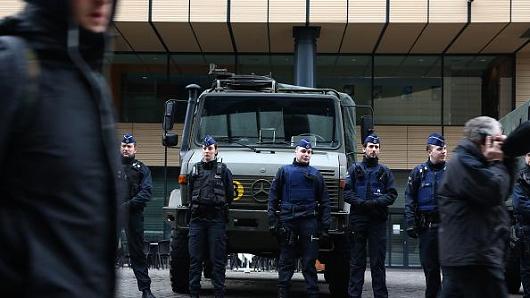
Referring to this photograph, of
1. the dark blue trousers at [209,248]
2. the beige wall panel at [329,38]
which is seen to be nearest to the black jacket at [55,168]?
the dark blue trousers at [209,248]

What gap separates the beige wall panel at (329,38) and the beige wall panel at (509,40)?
4.41 metres

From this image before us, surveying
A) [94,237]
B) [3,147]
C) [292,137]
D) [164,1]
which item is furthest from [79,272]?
[164,1]

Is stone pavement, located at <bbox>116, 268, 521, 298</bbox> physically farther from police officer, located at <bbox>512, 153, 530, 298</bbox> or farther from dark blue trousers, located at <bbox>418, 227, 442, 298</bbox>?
dark blue trousers, located at <bbox>418, 227, 442, 298</bbox>

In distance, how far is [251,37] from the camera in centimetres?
2239

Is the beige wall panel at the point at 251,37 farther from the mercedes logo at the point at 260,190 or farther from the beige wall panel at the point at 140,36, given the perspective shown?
the mercedes logo at the point at 260,190

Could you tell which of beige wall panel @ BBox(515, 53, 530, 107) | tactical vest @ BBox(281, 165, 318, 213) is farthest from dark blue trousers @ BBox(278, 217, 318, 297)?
beige wall panel @ BBox(515, 53, 530, 107)

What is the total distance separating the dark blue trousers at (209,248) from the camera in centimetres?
988

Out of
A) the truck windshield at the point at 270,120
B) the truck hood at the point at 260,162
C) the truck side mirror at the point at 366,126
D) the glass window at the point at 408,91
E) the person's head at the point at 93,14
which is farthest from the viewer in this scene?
the glass window at the point at 408,91

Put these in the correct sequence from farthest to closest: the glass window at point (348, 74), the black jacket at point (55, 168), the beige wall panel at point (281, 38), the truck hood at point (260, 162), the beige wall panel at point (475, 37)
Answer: the glass window at point (348, 74) < the beige wall panel at point (281, 38) < the beige wall panel at point (475, 37) < the truck hood at point (260, 162) < the black jacket at point (55, 168)

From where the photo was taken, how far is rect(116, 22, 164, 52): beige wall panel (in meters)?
21.2

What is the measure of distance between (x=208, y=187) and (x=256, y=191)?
0.91m

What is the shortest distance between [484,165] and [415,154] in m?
18.4

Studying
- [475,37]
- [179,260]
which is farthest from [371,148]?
[475,37]

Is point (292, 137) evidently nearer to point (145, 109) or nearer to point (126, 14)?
point (126, 14)
